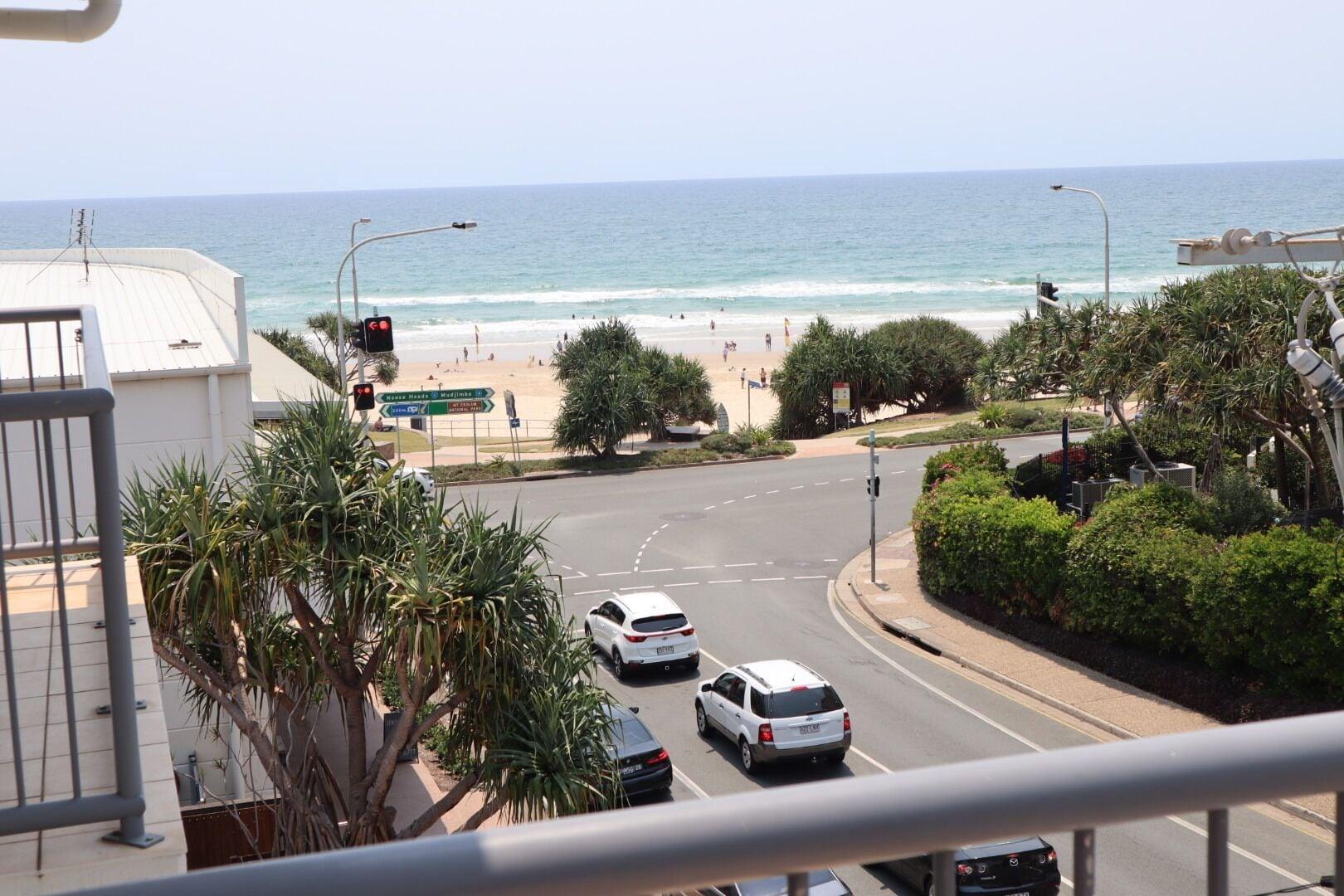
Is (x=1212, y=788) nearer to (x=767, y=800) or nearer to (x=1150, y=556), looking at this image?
(x=767, y=800)

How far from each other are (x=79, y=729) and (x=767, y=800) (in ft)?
11.8

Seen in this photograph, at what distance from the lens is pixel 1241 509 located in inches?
931

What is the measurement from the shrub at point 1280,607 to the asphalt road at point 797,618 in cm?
277

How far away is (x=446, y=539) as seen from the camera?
40.0 feet

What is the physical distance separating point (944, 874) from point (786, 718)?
16.7 m

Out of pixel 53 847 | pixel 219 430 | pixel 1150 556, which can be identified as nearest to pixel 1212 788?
pixel 53 847

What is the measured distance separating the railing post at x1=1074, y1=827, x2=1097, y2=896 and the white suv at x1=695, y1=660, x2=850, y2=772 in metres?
16.4

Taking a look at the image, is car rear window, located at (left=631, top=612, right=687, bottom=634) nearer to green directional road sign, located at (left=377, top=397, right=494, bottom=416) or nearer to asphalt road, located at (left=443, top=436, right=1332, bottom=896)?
asphalt road, located at (left=443, top=436, right=1332, bottom=896)

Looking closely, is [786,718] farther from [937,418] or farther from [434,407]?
[937,418]

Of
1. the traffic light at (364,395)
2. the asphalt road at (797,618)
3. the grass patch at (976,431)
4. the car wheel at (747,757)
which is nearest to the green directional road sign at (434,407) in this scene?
the traffic light at (364,395)

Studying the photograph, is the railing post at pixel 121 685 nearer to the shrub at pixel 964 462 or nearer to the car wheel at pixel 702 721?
the car wheel at pixel 702 721

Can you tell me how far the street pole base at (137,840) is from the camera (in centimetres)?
366

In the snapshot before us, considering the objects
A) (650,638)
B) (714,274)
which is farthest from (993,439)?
(714,274)

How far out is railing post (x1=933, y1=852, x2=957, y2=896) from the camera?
5.97ft
